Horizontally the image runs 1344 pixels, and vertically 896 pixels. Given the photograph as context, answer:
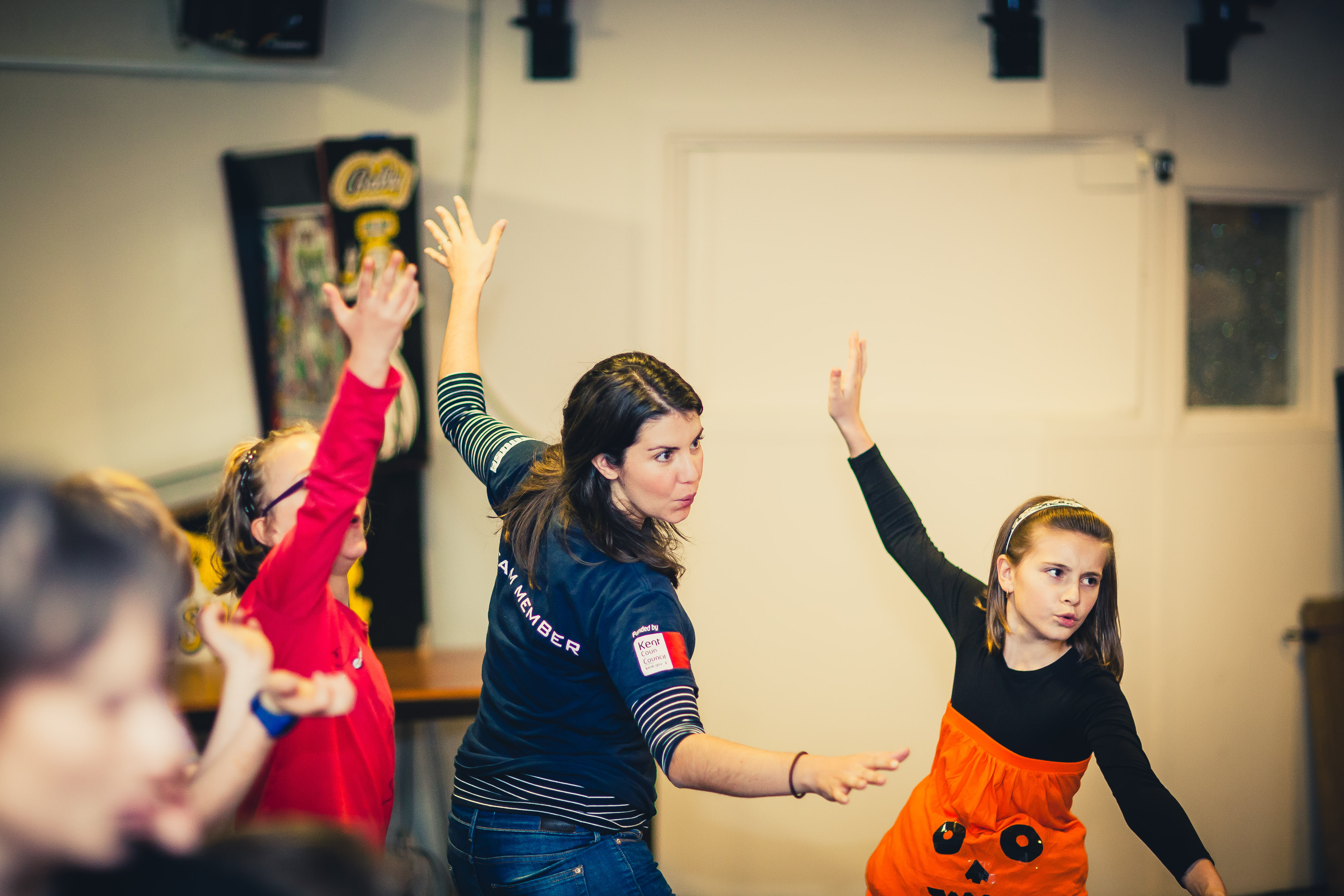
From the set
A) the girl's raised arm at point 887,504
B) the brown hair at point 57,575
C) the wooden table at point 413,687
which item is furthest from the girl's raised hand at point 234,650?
the girl's raised arm at point 887,504

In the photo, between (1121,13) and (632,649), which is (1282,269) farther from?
(632,649)

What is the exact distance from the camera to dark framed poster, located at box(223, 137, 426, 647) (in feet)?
8.67

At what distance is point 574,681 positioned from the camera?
4.76 feet

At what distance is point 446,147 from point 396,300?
171cm

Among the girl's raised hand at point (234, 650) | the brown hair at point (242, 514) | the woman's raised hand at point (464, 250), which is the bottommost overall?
the girl's raised hand at point (234, 650)

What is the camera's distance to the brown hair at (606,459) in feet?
4.82

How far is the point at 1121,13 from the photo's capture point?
280 cm

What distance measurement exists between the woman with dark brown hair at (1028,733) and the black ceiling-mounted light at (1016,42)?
1.57 m

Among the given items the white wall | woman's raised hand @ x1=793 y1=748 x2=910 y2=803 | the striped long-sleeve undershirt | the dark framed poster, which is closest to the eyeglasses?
the striped long-sleeve undershirt

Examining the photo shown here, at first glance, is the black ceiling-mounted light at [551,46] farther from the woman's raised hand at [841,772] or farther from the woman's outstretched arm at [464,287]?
the woman's raised hand at [841,772]

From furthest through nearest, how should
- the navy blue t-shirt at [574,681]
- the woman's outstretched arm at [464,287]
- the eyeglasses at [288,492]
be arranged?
1. the woman's outstretched arm at [464,287]
2. the eyeglasses at [288,492]
3. the navy blue t-shirt at [574,681]

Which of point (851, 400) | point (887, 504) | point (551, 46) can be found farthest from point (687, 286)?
point (887, 504)

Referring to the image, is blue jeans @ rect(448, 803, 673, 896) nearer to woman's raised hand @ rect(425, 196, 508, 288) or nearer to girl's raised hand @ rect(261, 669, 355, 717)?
girl's raised hand @ rect(261, 669, 355, 717)

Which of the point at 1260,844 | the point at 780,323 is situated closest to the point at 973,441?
the point at 780,323
